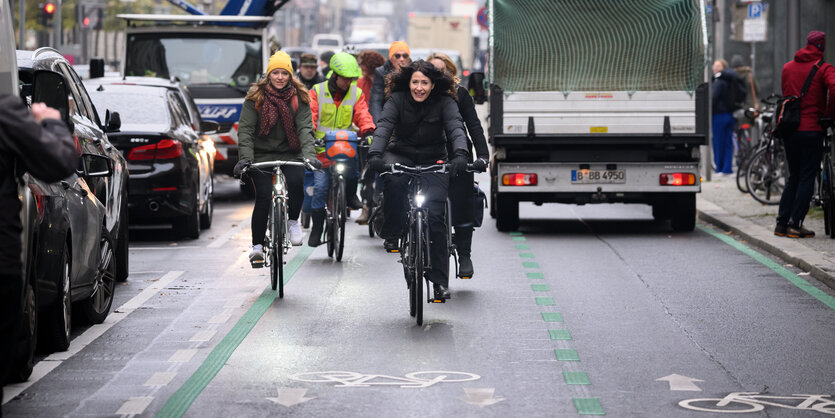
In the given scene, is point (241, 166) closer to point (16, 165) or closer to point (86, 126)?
point (86, 126)

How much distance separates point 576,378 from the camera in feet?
26.1

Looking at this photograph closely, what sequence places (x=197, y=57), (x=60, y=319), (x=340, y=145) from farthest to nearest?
(x=197, y=57), (x=340, y=145), (x=60, y=319)

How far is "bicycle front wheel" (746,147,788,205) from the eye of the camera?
64.5 ft

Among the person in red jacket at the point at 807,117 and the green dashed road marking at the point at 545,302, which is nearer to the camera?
the green dashed road marking at the point at 545,302

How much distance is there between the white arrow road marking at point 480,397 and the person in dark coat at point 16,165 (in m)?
2.41

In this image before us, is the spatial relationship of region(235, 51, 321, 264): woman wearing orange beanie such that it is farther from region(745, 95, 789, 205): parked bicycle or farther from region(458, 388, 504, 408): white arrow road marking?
→ region(745, 95, 789, 205): parked bicycle

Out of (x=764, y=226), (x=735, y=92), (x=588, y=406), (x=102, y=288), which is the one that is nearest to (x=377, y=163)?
(x=102, y=288)

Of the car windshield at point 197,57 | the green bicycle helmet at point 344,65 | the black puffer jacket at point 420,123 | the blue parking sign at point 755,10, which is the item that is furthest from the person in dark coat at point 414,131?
the blue parking sign at point 755,10

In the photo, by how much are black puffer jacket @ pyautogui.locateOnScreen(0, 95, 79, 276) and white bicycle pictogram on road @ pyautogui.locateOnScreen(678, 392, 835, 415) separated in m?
3.20

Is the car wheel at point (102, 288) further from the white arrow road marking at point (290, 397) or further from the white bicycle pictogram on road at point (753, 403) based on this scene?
the white bicycle pictogram on road at point (753, 403)

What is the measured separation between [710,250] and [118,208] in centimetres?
599

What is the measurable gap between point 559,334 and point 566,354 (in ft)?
2.60

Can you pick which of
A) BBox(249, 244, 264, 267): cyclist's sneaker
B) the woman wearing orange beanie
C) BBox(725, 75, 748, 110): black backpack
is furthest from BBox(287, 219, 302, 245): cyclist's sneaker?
BBox(725, 75, 748, 110): black backpack

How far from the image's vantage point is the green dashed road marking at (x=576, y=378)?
25.7 feet
